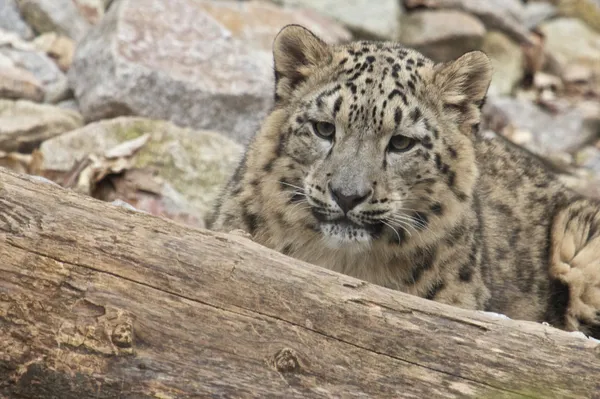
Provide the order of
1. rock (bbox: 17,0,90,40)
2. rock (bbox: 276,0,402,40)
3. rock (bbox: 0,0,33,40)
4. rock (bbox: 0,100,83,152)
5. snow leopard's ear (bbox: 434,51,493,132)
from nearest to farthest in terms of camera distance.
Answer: snow leopard's ear (bbox: 434,51,493,132) < rock (bbox: 0,100,83,152) < rock (bbox: 0,0,33,40) < rock (bbox: 17,0,90,40) < rock (bbox: 276,0,402,40)

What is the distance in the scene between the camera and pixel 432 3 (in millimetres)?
15195

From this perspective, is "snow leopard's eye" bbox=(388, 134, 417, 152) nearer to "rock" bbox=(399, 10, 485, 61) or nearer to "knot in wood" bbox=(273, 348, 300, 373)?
"knot in wood" bbox=(273, 348, 300, 373)

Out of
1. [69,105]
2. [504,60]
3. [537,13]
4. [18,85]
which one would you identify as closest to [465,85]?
[69,105]

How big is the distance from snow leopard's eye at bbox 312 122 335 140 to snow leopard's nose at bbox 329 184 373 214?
0.37 m

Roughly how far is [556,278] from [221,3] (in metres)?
6.92

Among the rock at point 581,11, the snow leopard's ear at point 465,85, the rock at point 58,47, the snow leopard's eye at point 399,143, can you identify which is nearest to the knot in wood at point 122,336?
the snow leopard's eye at point 399,143

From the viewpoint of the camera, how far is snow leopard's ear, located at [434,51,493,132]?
5285 mm

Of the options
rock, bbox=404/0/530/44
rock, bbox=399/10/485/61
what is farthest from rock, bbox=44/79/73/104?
rock, bbox=404/0/530/44

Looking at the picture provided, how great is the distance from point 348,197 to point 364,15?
33.3ft

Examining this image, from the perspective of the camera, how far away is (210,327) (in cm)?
378

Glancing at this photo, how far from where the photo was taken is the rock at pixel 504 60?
1520 centimetres

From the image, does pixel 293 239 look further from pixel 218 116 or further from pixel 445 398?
pixel 218 116

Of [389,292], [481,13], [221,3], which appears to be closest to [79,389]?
[389,292]

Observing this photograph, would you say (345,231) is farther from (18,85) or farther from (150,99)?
(18,85)
